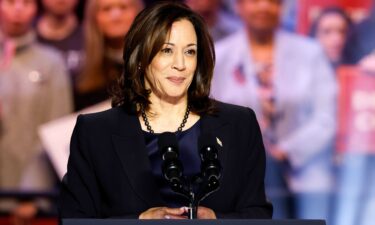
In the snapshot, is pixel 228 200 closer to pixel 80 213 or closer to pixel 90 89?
pixel 80 213

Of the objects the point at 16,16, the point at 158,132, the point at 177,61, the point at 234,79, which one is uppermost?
the point at 177,61

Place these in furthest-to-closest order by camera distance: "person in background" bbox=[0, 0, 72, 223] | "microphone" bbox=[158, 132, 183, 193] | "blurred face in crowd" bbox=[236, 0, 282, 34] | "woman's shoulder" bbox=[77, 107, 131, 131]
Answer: "blurred face in crowd" bbox=[236, 0, 282, 34] → "person in background" bbox=[0, 0, 72, 223] → "woman's shoulder" bbox=[77, 107, 131, 131] → "microphone" bbox=[158, 132, 183, 193]

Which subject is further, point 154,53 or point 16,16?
point 16,16

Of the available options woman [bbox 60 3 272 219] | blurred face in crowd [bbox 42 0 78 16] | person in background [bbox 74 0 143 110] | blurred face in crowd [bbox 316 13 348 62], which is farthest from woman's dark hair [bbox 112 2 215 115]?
blurred face in crowd [bbox 316 13 348 62]

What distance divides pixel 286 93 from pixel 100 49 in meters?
1.31

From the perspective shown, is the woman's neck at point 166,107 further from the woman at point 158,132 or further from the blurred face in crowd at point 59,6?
the blurred face in crowd at point 59,6

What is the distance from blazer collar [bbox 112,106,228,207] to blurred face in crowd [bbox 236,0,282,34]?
3045mm

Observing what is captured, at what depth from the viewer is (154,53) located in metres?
2.98

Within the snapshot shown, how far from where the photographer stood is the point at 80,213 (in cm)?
298

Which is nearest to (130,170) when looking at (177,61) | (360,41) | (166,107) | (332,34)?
(166,107)

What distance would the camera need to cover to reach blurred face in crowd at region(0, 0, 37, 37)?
605 cm

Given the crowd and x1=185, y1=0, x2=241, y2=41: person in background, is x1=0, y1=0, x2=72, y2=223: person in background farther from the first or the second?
x1=185, y1=0, x2=241, y2=41: person in background

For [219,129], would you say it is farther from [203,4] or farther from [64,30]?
[64,30]

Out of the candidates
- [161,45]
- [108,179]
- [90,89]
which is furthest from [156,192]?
[90,89]
